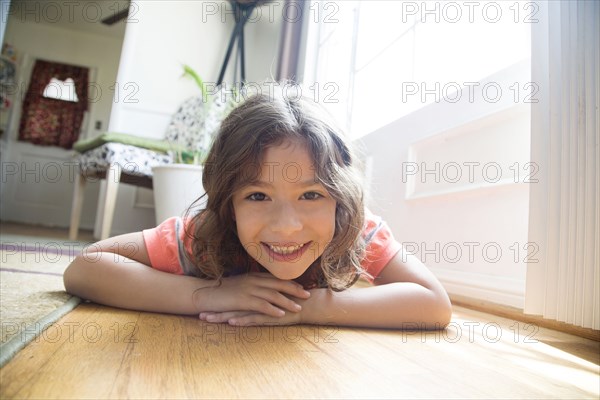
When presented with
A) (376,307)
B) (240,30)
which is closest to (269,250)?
(376,307)

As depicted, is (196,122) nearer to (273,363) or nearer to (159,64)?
(159,64)

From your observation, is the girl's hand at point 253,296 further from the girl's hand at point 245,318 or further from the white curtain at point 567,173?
the white curtain at point 567,173

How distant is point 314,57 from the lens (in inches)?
95.7

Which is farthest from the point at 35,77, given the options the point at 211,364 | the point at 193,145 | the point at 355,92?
the point at 211,364

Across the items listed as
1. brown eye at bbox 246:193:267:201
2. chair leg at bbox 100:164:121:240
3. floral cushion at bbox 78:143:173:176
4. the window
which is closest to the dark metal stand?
the window

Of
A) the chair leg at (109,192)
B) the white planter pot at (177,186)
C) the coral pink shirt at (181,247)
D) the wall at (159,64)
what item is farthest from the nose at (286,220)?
the wall at (159,64)

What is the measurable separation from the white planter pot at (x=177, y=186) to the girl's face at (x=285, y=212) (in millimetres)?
1198

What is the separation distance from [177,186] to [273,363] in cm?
146

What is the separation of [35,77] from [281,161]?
4618 mm

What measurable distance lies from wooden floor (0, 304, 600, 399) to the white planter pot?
1.12 m

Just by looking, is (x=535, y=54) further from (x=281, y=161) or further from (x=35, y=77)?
(x=35, y=77)

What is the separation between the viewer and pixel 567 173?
2.41ft

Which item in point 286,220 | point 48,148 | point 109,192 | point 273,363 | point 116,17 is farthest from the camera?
point 48,148

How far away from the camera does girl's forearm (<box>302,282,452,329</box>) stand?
0.66 m
